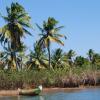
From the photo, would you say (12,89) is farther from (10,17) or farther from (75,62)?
(75,62)

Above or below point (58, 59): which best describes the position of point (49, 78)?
below

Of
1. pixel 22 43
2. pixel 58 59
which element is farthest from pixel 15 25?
pixel 58 59

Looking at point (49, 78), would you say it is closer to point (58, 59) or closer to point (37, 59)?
point (37, 59)

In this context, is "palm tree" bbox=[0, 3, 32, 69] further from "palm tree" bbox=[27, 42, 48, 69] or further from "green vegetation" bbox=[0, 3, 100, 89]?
"palm tree" bbox=[27, 42, 48, 69]

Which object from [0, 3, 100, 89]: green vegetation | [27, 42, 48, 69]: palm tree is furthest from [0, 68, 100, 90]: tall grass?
[27, 42, 48, 69]: palm tree

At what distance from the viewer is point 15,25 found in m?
56.7

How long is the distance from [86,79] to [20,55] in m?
12.4

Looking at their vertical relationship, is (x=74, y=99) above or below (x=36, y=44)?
below

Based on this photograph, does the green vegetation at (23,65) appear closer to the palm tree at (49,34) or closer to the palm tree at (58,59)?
the palm tree at (49,34)

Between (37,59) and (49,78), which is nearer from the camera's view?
(49,78)

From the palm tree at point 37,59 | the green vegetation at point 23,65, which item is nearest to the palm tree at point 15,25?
the green vegetation at point 23,65

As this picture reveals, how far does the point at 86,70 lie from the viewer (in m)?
61.9

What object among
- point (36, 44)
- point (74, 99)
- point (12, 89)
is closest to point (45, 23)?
point (36, 44)

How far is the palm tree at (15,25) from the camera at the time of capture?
56688 millimetres
